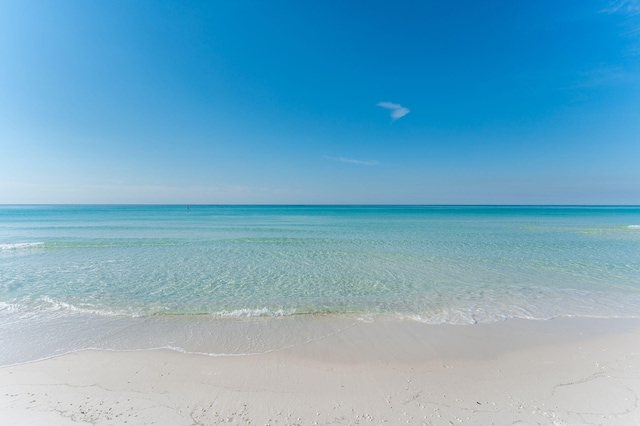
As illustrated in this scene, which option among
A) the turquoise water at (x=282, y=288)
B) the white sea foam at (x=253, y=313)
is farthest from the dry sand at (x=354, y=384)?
the white sea foam at (x=253, y=313)

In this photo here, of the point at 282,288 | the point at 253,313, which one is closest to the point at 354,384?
the point at 253,313

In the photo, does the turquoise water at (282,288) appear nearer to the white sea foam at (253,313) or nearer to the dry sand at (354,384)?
the white sea foam at (253,313)

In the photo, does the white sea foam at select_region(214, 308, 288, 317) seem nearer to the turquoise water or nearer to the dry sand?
the turquoise water

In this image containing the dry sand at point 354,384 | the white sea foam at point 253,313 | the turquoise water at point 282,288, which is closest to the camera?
the dry sand at point 354,384

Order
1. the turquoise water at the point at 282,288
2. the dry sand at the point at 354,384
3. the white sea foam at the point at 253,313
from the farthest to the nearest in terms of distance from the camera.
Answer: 1. the white sea foam at the point at 253,313
2. the turquoise water at the point at 282,288
3. the dry sand at the point at 354,384

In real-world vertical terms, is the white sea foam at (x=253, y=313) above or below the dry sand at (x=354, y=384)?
below

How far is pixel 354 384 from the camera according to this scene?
4.46 meters

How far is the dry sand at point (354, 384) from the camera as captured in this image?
148 inches

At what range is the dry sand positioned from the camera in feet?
12.4

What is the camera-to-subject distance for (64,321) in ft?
22.6

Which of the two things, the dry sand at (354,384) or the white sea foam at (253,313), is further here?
the white sea foam at (253,313)

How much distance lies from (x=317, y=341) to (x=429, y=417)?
108 inches

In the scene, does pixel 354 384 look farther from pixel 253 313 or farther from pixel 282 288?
pixel 282 288

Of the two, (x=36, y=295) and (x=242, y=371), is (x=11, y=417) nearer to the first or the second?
(x=242, y=371)
